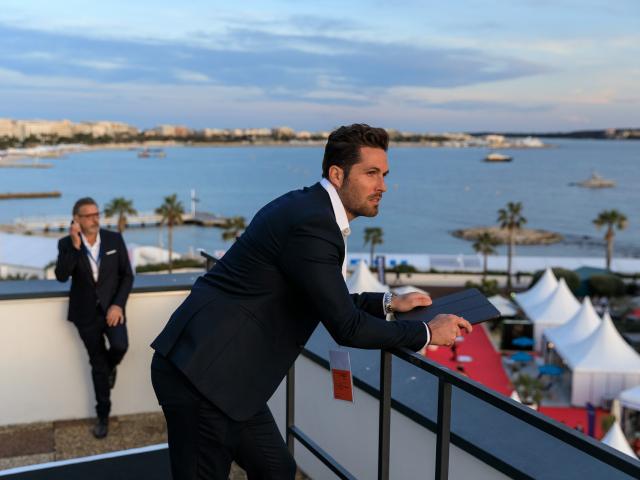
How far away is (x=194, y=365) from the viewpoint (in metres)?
1.66

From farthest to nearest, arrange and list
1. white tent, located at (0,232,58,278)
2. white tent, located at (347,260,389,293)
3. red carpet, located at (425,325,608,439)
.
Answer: white tent, located at (0,232,58,278) → white tent, located at (347,260,389,293) → red carpet, located at (425,325,608,439)

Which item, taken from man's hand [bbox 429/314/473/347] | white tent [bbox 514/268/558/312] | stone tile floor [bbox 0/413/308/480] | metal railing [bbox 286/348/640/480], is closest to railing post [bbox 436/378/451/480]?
metal railing [bbox 286/348/640/480]

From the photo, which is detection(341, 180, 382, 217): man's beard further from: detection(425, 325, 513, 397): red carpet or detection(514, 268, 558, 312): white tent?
detection(514, 268, 558, 312): white tent

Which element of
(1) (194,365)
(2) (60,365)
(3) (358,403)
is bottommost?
(2) (60,365)

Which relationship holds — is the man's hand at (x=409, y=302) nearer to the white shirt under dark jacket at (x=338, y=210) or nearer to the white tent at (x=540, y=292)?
the white shirt under dark jacket at (x=338, y=210)

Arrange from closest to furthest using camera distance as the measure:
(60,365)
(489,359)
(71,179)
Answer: (60,365), (489,359), (71,179)

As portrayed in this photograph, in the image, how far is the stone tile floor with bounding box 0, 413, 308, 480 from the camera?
11.4 ft

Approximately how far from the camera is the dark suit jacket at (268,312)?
1.55m

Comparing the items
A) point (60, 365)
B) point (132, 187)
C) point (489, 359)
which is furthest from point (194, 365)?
A: point (132, 187)

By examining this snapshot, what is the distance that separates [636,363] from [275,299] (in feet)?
56.6

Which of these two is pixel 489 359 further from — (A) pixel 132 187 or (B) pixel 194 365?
(A) pixel 132 187

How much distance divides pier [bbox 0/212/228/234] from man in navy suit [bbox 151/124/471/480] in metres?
66.2

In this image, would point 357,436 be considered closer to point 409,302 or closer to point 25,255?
point 409,302

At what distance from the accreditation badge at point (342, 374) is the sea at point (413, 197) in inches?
2451
